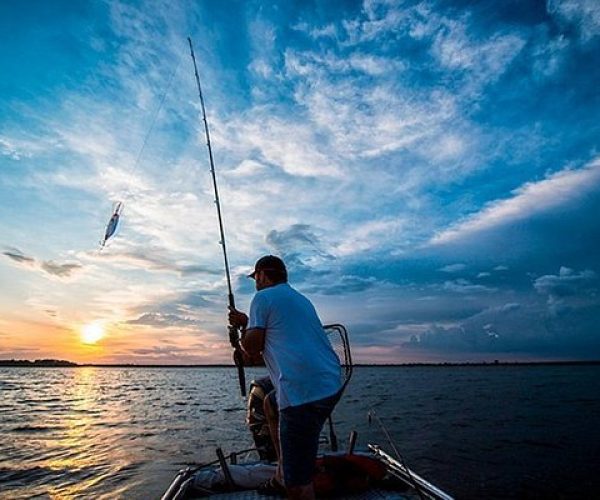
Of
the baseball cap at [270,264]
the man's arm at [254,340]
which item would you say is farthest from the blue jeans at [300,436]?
the baseball cap at [270,264]

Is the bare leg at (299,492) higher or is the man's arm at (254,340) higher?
the man's arm at (254,340)

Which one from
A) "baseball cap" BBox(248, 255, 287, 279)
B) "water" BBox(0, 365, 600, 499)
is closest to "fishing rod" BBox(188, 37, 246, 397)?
"baseball cap" BBox(248, 255, 287, 279)

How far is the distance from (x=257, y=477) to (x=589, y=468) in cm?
1209

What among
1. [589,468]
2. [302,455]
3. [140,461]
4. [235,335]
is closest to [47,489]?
[140,461]

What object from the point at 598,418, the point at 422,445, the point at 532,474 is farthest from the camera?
the point at 598,418

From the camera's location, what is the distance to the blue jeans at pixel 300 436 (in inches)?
131

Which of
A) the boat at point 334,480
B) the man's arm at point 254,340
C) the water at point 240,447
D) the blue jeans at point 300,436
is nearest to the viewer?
the blue jeans at point 300,436

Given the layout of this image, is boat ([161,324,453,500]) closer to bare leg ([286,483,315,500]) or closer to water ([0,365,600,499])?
bare leg ([286,483,315,500])

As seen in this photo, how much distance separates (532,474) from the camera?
11477mm

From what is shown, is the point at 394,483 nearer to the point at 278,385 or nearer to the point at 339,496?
the point at 339,496

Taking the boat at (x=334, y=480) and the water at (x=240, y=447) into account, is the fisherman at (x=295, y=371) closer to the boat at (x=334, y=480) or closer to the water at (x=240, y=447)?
the boat at (x=334, y=480)

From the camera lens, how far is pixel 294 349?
3.38m

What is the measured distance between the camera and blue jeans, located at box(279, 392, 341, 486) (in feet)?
11.0

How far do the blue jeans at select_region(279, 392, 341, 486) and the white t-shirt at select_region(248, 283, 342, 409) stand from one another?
8 centimetres
